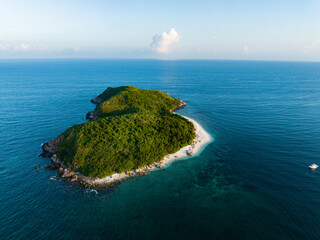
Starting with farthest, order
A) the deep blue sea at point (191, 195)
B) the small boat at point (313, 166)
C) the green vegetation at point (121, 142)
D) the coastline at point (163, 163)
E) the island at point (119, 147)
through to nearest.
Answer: the green vegetation at point (121, 142)
the small boat at point (313, 166)
the island at point (119, 147)
the coastline at point (163, 163)
the deep blue sea at point (191, 195)

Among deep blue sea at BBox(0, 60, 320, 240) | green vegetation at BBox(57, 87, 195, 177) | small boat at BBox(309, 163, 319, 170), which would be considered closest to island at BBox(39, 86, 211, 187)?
green vegetation at BBox(57, 87, 195, 177)

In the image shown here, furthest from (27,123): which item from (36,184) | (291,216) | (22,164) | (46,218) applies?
(291,216)

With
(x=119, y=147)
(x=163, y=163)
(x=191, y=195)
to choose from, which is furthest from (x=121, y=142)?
(x=191, y=195)

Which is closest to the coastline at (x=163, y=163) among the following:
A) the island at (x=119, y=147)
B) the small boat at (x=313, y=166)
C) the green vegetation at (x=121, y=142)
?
the island at (x=119, y=147)

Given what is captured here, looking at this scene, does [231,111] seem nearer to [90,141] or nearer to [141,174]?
[141,174]

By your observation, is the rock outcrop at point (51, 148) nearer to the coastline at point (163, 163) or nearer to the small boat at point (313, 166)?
the coastline at point (163, 163)

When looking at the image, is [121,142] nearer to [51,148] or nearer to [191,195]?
[51,148]
